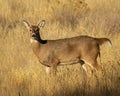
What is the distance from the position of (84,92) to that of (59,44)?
348 cm

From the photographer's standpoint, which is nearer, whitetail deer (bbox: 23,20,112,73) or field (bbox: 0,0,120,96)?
field (bbox: 0,0,120,96)

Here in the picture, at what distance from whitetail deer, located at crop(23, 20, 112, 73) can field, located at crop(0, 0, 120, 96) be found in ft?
0.55

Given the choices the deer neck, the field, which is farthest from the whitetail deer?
the field

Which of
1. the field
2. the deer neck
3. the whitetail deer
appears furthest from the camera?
the deer neck

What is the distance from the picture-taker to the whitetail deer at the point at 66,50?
37.0ft

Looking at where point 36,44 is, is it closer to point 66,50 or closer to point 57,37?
point 66,50

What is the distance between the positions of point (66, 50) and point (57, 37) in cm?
238

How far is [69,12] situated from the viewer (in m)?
17.2

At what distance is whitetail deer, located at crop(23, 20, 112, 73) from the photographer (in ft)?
37.0

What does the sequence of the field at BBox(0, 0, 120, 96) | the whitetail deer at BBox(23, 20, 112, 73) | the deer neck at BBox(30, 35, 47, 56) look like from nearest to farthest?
the field at BBox(0, 0, 120, 96) < the whitetail deer at BBox(23, 20, 112, 73) < the deer neck at BBox(30, 35, 47, 56)

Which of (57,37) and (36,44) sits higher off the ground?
(36,44)

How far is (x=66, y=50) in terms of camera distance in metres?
11.7

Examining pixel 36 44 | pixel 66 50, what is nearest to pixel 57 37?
pixel 36 44

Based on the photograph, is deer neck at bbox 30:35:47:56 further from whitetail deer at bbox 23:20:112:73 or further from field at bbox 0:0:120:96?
field at bbox 0:0:120:96
